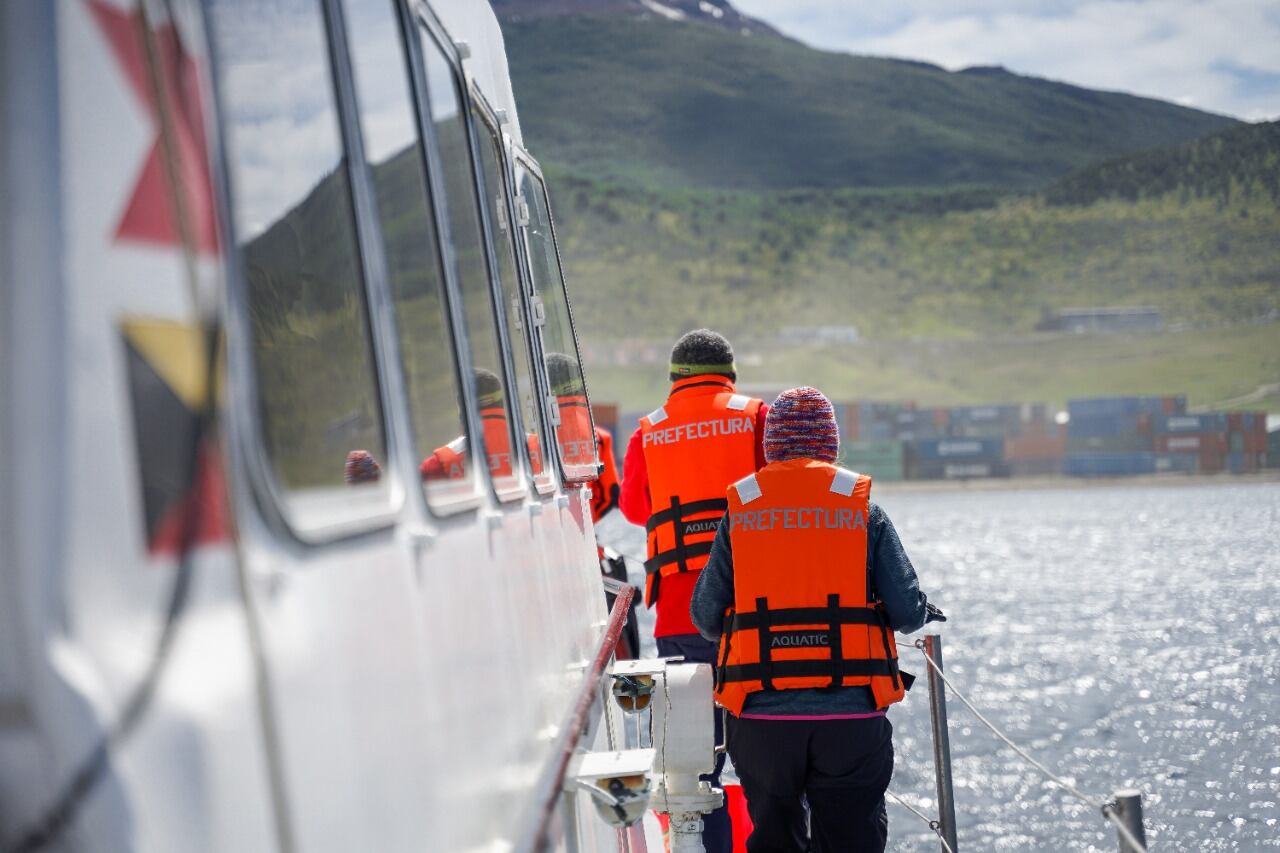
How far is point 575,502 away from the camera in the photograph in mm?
3980

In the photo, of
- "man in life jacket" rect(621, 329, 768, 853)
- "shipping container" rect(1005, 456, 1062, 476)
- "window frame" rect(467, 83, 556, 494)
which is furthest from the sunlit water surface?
"shipping container" rect(1005, 456, 1062, 476)

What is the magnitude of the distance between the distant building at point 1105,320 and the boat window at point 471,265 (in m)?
132

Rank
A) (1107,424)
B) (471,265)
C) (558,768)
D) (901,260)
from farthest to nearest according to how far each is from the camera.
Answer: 1. (901,260)
2. (1107,424)
3. (471,265)
4. (558,768)

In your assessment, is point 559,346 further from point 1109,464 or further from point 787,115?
point 787,115

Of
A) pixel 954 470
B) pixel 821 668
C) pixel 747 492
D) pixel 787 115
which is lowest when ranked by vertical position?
pixel 954 470

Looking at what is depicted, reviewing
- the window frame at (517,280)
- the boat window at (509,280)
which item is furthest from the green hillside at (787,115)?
the boat window at (509,280)

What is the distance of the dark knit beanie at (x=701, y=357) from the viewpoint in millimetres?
4551

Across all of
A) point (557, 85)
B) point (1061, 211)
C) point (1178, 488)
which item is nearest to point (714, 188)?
point (557, 85)

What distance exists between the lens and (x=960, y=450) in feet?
382

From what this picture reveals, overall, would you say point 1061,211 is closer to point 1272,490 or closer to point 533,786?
point 1272,490

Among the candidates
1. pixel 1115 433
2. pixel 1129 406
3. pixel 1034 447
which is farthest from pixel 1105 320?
pixel 1034 447

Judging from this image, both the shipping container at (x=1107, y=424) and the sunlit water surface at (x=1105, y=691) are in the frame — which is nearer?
the sunlit water surface at (x=1105, y=691)

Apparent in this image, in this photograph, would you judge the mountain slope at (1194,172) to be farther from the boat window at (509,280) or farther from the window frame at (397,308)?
the window frame at (397,308)

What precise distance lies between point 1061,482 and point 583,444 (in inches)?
4652
